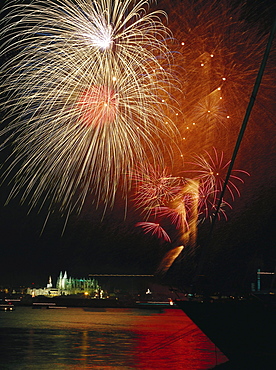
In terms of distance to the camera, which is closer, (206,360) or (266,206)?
(206,360)

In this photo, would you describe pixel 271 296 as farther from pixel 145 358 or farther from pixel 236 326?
pixel 145 358

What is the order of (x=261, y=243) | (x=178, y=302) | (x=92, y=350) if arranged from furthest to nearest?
1. (x=261, y=243)
2. (x=178, y=302)
3. (x=92, y=350)

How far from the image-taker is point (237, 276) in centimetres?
7875

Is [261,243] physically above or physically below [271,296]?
above

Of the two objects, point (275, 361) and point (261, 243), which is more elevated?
point (261, 243)

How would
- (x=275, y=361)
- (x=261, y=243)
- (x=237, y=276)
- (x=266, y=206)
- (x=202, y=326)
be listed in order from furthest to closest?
(x=237, y=276) < (x=261, y=243) < (x=266, y=206) < (x=202, y=326) < (x=275, y=361)

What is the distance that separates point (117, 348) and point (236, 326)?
1453cm

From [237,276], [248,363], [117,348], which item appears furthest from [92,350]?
[237,276]

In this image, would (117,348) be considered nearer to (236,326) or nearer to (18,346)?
(18,346)

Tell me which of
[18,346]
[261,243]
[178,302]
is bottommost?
[18,346]

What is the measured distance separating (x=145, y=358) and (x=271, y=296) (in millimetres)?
9960

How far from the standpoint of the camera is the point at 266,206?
63250 millimetres

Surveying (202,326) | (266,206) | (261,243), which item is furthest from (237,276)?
(202,326)


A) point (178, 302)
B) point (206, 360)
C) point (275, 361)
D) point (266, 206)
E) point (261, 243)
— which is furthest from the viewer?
point (261, 243)
